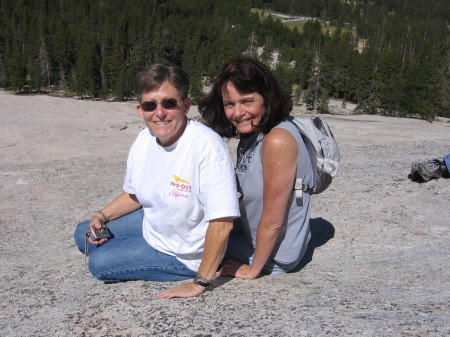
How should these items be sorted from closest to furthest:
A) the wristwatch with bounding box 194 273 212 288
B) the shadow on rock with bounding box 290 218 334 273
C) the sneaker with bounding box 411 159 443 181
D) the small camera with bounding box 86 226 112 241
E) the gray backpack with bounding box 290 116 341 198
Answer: the wristwatch with bounding box 194 273 212 288 → the gray backpack with bounding box 290 116 341 198 → the small camera with bounding box 86 226 112 241 → the shadow on rock with bounding box 290 218 334 273 → the sneaker with bounding box 411 159 443 181

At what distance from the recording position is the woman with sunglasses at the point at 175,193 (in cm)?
286

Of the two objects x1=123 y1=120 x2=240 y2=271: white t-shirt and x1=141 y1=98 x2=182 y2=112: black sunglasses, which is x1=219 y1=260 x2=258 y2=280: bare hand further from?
x1=141 y1=98 x2=182 y2=112: black sunglasses

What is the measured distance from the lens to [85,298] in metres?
3.32

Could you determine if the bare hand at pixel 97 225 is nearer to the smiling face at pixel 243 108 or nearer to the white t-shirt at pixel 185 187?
the white t-shirt at pixel 185 187

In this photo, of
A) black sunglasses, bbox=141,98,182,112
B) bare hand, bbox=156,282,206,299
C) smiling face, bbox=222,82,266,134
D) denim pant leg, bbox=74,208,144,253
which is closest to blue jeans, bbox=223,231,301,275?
bare hand, bbox=156,282,206,299

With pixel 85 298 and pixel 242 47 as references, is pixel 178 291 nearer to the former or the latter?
pixel 85 298

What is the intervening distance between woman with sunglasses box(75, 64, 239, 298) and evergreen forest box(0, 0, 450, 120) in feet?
72.5

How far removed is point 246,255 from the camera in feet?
11.4

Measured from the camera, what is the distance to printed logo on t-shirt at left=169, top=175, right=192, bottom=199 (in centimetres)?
292

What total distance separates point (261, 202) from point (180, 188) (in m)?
0.56

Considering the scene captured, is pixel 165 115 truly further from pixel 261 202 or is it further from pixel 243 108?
pixel 261 202

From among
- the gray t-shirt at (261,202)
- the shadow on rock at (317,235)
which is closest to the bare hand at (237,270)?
the gray t-shirt at (261,202)

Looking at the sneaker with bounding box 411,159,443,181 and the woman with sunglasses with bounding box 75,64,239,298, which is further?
the sneaker with bounding box 411,159,443,181

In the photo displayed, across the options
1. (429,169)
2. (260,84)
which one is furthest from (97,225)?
(429,169)
